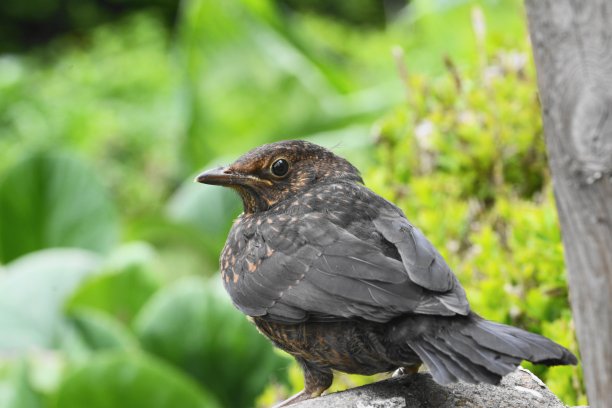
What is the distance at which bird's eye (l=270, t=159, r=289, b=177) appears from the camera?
2.37m

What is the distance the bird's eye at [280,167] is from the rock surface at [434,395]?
0.58 metres

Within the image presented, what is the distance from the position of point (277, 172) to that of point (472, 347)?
0.76m

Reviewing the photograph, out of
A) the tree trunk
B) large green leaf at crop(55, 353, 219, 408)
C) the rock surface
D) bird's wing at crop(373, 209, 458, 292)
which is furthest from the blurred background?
bird's wing at crop(373, 209, 458, 292)

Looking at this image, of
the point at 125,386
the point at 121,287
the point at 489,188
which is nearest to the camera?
the point at 489,188

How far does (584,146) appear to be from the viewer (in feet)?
6.53

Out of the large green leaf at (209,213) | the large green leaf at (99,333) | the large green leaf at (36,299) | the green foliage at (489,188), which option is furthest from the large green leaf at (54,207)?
the green foliage at (489,188)

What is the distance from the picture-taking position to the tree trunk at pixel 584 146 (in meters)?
1.99

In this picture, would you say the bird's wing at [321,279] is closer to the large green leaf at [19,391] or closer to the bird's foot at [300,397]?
the bird's foot at [300,397]

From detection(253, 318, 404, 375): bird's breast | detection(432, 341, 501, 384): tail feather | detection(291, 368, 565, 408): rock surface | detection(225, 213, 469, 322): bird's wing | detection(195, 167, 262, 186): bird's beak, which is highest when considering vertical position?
detection(195, 167, 262, 186): bird's beak

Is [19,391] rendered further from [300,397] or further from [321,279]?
[321,279]

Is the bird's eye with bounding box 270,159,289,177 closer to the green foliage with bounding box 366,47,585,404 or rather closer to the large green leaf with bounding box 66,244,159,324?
the green foliage with bounding box 366,47,585,404

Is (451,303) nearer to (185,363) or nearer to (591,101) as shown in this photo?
(591,101)

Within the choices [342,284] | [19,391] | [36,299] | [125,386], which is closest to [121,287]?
[36,299]

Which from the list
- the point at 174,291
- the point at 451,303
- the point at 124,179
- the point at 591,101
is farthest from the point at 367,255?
the point at 124,179
